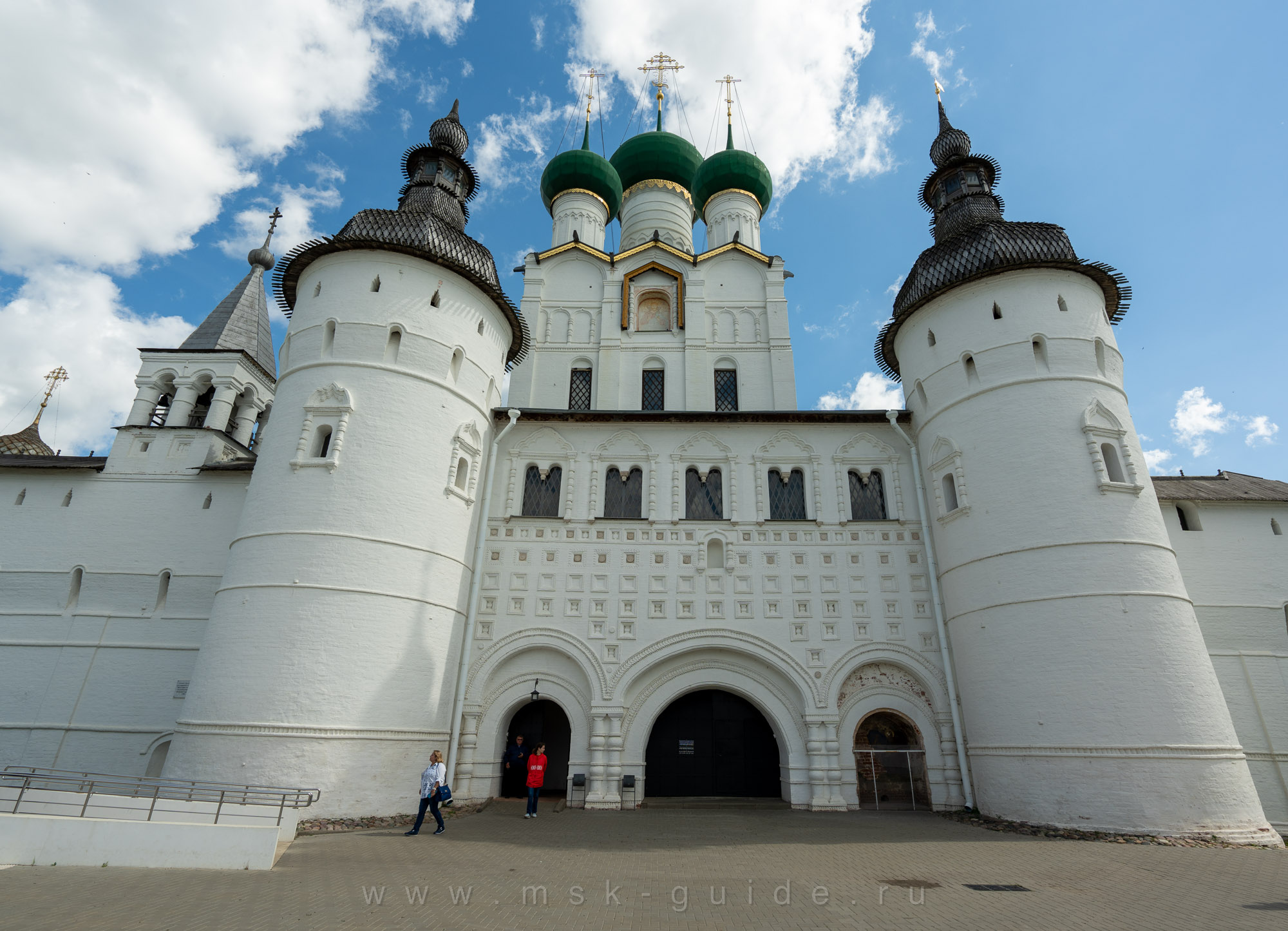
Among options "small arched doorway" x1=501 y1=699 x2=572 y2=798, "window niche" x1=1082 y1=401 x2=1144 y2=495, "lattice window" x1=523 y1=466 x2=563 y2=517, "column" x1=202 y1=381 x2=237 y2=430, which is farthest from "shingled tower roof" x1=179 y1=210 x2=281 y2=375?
"window niche" x1=1082 y1=401 x2=1144 y2=495

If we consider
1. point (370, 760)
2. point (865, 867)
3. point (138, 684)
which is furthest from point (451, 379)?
point (865, 867)

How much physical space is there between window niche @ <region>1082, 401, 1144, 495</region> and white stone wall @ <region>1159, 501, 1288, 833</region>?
336 centimetres

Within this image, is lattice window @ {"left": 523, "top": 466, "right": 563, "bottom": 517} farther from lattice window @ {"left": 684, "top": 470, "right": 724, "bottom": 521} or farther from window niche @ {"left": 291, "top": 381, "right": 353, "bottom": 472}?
window niche @ {"left": 291, "top": 381, "right": 353, "bottom": 472}

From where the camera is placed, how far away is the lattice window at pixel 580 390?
55.7 feet

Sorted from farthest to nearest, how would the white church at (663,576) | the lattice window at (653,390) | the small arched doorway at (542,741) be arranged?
the lattice window at (653,390), the small arched doorway at (542,741), the white church at (663,576)

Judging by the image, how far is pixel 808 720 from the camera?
40.2 feet

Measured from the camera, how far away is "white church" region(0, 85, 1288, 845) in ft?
33.8

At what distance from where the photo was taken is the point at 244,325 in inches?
720

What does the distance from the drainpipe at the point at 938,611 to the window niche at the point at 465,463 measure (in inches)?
333

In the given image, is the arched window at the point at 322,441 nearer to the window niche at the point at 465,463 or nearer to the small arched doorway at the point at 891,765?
the window niche at the point at 465,463

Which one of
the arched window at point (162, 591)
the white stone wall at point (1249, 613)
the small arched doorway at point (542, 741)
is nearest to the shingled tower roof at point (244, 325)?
the arched window at point (162, 591)

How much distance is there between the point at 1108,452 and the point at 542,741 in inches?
467

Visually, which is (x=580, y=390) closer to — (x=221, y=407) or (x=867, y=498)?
(x=867, y=498)

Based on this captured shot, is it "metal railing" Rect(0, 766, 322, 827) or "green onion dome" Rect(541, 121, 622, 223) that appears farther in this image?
"green onion dome" Rect(541, 121, 622, 223)
